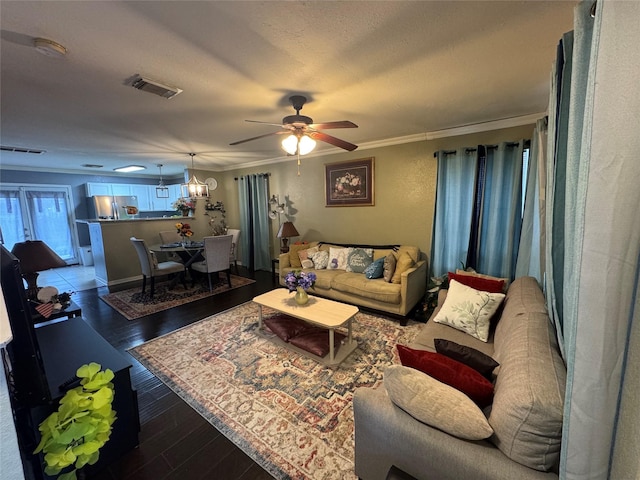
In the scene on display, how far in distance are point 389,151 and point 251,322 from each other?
312 centimetres

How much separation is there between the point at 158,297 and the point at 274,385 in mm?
2997

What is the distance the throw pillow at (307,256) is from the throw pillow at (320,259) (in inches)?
2.5

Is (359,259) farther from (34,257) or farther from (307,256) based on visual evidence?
(34,257)

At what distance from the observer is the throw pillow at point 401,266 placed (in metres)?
3.30

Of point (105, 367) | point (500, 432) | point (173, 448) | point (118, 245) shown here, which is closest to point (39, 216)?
point (118, 245)

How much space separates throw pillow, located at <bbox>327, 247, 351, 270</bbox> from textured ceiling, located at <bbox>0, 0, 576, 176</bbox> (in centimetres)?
188

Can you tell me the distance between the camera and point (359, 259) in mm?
3865

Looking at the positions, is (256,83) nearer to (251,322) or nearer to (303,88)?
(303,88)

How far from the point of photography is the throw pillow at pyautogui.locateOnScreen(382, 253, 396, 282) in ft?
11.1

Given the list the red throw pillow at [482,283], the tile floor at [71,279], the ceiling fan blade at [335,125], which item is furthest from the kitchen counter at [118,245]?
the red throw pillow at [482,283]

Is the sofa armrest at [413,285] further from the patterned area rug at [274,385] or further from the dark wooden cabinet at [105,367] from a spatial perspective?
the dark wooden cabinet at [105,367]

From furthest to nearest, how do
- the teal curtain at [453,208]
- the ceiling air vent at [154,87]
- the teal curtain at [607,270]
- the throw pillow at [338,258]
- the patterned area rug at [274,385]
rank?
the throw pillow at [338,258]
the teal curtain at [453,208]
the ceiling air vent at [154,87]
the patterned area rug at [274,385]
the teal curtain at [607,270]

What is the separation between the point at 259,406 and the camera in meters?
1.94

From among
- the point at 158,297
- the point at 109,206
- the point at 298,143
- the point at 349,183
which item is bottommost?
the point at 158,297
